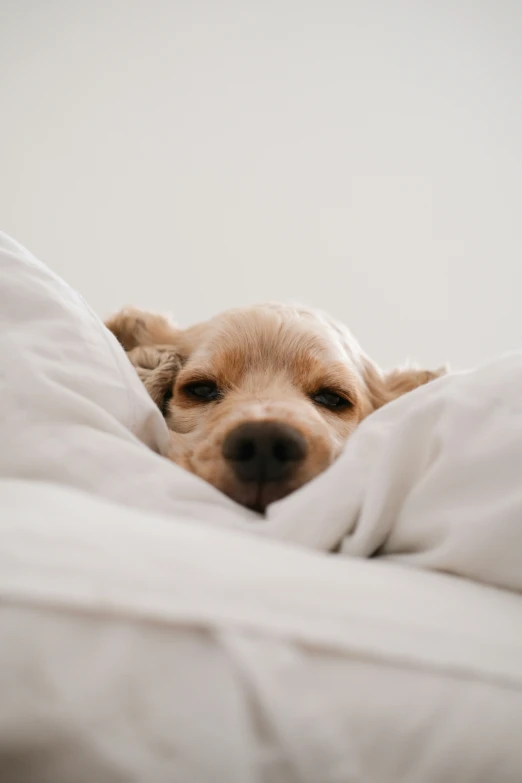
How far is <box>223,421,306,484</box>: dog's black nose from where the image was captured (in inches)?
32.8

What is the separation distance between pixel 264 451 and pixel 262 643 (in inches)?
19.4

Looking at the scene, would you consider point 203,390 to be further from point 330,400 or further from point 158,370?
point 330,400

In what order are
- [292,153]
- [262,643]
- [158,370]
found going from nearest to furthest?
1. [262,643]
2. [158,370]
3. [292,153]

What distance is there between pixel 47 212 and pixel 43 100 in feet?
2.53

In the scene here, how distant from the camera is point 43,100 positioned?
365 cm

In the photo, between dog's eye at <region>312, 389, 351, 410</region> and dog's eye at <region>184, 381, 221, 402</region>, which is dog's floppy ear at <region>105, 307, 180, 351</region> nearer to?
dog's eye at <region>184, 381, 221, 402</region>

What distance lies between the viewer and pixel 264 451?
847 millimetres

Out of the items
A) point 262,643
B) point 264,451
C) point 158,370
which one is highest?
point 262,643

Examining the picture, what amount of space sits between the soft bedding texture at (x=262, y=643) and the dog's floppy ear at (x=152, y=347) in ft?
2.71

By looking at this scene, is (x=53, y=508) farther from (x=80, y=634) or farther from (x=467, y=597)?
(x=467, y=597)

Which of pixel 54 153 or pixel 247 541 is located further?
pixel 54 153

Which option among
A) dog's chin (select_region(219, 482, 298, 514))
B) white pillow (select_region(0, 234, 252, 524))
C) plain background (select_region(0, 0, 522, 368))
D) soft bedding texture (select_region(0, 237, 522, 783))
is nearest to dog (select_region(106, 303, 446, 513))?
dog's chin (select_region(219, 482, 298, 514))

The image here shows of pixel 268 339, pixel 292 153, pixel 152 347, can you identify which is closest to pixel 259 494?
pixel 268 339

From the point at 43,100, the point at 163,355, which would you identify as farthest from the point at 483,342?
the point at 43,100
